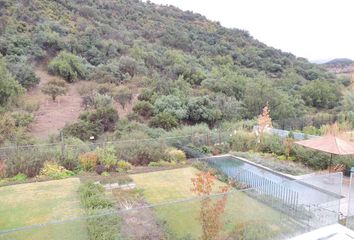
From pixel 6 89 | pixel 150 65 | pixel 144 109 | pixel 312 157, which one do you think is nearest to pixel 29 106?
pixel 6 89

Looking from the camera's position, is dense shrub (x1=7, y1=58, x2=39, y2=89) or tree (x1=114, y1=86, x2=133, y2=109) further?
dense shrub (x1=7, y1=58, x2=39, y2=89)

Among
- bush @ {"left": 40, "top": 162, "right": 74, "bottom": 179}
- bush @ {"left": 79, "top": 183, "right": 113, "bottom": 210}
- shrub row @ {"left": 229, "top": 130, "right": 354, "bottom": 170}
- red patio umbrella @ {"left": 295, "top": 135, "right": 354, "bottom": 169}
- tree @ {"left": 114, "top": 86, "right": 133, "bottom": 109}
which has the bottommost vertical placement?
bush @ {"left": 40, "top": 162, "right": 74, "bottom": 179}

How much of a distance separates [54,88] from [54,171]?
14.4m

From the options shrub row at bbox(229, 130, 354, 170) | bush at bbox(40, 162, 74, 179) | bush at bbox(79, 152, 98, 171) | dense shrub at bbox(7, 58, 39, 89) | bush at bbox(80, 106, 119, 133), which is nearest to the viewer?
bush at bbox(40, 162, 74, 179)

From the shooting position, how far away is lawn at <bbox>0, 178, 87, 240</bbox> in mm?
5316

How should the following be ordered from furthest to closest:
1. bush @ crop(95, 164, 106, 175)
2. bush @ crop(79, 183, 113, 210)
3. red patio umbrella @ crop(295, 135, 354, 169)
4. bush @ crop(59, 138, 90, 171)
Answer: bush @ crop(59, 138, 90, 171), bush @ crop(95, 164, 106, 175), red patio umbrella @ crop(295, 135, 354, 169), bush @ crop(79, 183, 113, 210)

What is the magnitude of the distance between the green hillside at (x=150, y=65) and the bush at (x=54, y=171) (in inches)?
233

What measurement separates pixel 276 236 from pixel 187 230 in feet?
5.82

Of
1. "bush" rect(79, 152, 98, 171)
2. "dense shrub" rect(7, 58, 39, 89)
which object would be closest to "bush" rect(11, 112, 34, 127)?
"dense shrub" rect(7, 58, 39, 89)

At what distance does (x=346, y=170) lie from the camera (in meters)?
12.0

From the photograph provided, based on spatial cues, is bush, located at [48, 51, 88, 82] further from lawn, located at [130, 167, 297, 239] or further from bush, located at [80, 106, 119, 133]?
lawn, located at [130, 167, 297, 239]

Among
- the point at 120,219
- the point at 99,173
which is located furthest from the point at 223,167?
the point at 120,219

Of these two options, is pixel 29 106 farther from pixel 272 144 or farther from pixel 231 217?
pixel 231 217

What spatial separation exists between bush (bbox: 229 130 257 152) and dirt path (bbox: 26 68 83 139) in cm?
1035
